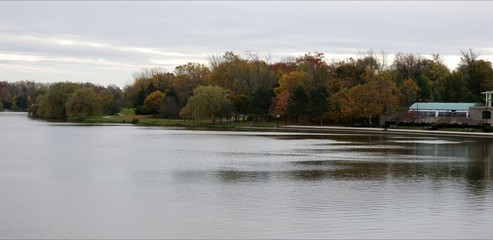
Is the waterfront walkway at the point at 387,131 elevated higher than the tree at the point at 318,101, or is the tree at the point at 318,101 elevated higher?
the tree at the point at 318,101

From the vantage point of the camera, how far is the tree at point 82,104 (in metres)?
92.2

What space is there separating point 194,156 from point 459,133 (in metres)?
32.1

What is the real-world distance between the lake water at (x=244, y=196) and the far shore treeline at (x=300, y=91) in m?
37.3

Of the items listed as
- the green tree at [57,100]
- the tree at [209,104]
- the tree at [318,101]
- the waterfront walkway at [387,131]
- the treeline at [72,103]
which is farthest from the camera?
the green tree at [57,100]

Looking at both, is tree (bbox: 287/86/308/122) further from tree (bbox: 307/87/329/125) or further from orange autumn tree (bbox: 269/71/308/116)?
orange autumn tree (bbox: 269/71/308/116)

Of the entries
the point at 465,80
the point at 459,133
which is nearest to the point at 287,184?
the point at 459,133

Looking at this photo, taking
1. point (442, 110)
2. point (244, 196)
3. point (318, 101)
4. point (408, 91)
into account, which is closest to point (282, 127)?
point (318, 101)

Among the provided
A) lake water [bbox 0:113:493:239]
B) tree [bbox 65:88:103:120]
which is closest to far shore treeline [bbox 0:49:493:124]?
tree [bbox 65:88:103:120]

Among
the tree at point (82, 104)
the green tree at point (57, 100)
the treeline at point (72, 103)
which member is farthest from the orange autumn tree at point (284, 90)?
the green tree at point (57, 100)

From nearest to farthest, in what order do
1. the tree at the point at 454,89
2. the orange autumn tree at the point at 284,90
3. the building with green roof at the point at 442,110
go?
the building with green roof at the point at 442,110, the orange autumn tree at the point at 284,90, the tree at the point at 454,89

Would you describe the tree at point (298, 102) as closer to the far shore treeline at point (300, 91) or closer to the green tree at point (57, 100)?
the far shore treeline at point (300, 91)

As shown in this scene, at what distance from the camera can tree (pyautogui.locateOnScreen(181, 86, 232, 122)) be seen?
77438 mm

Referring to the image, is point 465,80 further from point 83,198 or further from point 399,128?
point 83,198

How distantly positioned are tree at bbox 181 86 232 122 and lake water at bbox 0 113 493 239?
44213 mm
